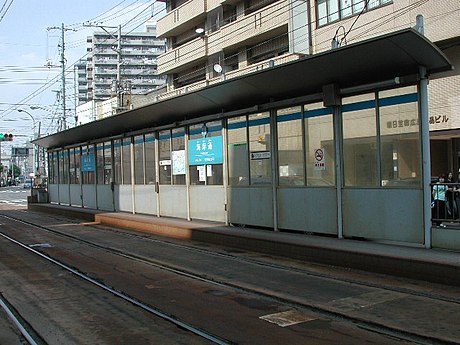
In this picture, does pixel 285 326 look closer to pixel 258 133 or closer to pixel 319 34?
pixel 258 133

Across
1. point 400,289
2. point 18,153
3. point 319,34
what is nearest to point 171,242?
point 400,289

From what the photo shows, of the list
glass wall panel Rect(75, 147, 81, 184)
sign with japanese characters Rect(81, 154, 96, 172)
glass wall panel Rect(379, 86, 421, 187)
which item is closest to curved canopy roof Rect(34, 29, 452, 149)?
glass wall panel Rect(379, 86, 421, 187)

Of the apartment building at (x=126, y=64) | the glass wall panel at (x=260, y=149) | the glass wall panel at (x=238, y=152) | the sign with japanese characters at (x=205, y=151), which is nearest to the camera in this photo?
the glass wall panel at (x=260, y=149)

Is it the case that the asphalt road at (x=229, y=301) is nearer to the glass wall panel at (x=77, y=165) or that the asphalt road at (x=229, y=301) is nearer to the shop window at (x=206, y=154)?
the shop window at (x=206, y=154)

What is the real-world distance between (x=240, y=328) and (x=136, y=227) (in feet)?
45.3

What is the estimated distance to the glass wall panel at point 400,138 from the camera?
11148 mm

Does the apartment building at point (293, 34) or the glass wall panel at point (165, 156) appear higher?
the apartment building at point (293, 34)

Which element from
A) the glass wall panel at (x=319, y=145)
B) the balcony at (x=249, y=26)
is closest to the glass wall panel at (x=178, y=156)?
the glass wall panel at (x=319, y=145)

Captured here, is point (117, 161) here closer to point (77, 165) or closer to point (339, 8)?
point (77, 165)

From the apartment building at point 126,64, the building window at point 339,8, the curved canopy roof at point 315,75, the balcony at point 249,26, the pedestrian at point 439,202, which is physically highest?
the apartment building at point 126,64

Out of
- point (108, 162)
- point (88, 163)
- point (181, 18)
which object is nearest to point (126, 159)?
point (108, 162)

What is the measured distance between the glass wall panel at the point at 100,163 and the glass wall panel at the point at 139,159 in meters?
4.26

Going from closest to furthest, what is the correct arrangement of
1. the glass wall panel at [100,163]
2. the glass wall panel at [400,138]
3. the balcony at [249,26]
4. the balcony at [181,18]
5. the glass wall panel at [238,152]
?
the glass wall panel at [400,138]
the glass wall panel at [238,152]
the glass wall panel at [100,163]
the balcony at [249,26]
the balcony at [181,18]

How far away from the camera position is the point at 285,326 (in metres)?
6.93
